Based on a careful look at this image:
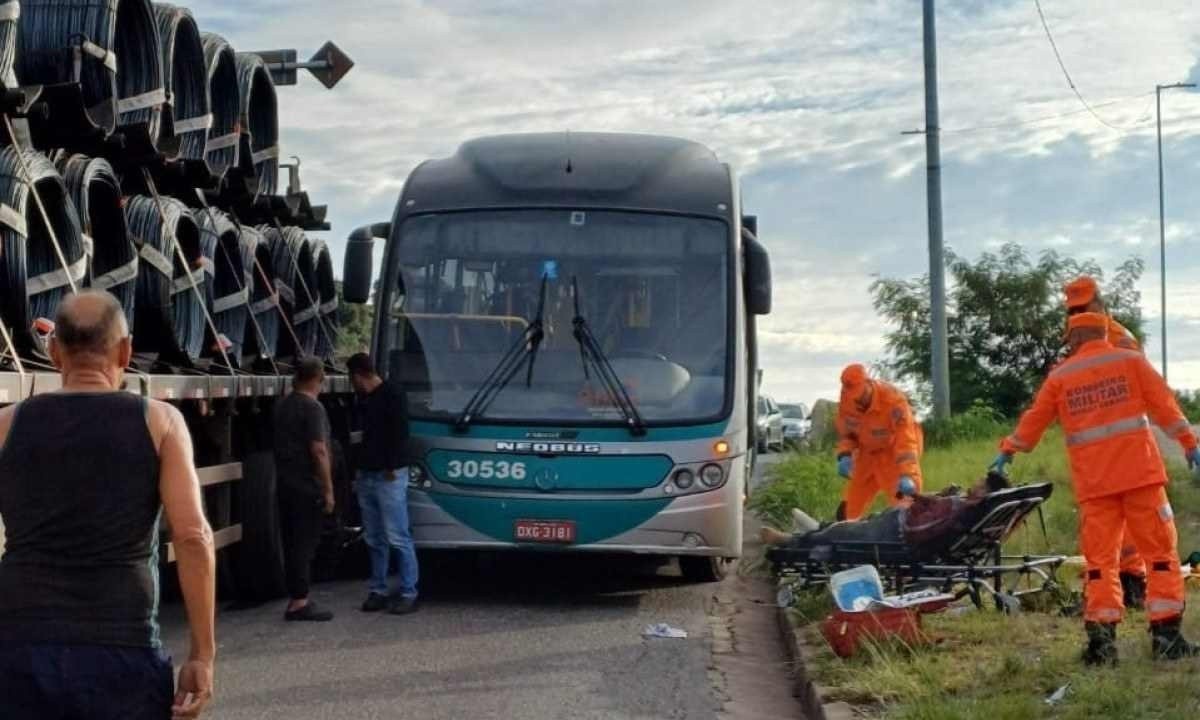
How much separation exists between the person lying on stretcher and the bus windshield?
1320 millimetres

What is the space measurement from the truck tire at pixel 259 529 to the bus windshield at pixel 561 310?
1.07m

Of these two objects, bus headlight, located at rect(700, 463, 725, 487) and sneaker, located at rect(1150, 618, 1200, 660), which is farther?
bus headlight, located at rect(700, 463, 725, 487)

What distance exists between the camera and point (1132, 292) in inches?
1364

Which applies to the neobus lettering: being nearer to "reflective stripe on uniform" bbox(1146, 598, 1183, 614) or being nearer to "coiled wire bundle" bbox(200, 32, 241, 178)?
"coiled wire bundle" bbox(200, 32, 241, 178)

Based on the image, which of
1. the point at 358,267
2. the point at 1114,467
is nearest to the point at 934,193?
the point at 358,267

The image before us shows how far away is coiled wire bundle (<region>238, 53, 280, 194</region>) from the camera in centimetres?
1273

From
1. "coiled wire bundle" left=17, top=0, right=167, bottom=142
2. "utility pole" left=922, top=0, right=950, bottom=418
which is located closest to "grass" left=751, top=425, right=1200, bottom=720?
"coiled wire bundle" left=17, top=0, right=167, bottom=142

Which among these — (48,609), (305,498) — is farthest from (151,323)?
(48,609)

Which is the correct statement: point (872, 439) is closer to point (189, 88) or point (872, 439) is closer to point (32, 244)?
point (189, 88)

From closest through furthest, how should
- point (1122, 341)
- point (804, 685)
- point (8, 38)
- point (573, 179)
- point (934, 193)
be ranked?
point (8, 38), point (804, 685), point (1122, 341), point (573, 179), point (934, 193)

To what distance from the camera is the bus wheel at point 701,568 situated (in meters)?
11.4

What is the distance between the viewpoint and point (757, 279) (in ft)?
36.5

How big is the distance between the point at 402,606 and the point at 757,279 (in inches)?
119

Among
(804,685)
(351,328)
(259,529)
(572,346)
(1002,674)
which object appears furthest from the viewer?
(351,328)
